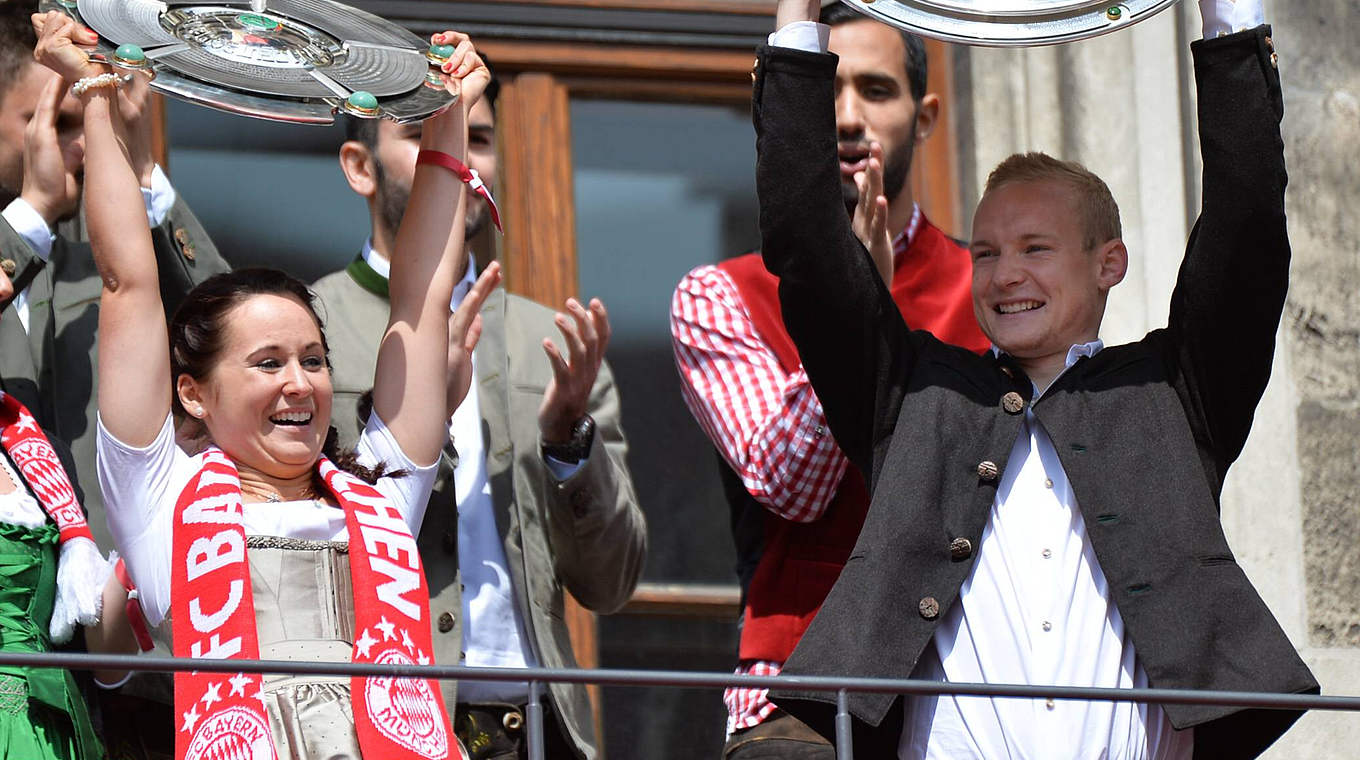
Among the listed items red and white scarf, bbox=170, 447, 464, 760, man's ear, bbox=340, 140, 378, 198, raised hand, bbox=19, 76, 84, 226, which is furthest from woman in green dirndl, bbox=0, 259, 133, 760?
man's ear, bbox=340, 140, 378, 198

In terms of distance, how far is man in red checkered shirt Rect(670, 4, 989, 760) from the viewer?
14.5 ft

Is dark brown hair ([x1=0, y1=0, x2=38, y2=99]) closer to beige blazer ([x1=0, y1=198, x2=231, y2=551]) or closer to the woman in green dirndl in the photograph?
beige blazer ([x1=0, y1=198, x2=231, y2=551])

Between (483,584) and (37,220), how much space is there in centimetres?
104

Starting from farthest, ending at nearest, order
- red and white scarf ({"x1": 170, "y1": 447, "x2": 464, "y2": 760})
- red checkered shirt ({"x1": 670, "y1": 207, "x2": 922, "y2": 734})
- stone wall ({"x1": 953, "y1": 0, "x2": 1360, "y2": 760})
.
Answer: stone wall ({"x1": 953, "y1": 0, "x2": 1360, "y2": 760}) → red checkered shirt ({"x1": 670, "y1": 207, "x2": 922, "y2": 734}) → red and white scarf ({"x1": 170, "y1": 447, "x2": 464, "y2": 760})

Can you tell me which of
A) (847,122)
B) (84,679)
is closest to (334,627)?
(84,679)

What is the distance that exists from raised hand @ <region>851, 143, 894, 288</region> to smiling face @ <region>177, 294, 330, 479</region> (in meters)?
0.94

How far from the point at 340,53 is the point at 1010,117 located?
2.02 meters

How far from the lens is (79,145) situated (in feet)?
15.8

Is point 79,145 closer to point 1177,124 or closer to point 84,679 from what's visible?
point 84,679

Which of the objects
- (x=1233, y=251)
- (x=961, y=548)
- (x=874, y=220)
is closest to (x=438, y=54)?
(x=874, y=220)

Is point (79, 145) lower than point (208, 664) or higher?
higher

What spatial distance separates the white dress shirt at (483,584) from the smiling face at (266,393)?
461 mm

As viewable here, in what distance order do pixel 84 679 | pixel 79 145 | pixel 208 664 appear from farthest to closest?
pixel 79 145 → pixel 84 679 → pixel 208 664

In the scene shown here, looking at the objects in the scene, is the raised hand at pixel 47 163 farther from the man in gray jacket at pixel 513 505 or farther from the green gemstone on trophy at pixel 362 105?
the green gemstone on trophy at pixel 362 105
